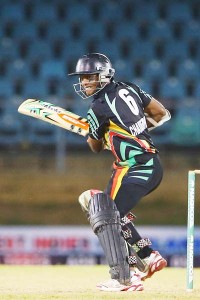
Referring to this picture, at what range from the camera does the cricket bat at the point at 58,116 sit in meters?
6.06

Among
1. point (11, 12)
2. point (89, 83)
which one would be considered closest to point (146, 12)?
point (11, 12)

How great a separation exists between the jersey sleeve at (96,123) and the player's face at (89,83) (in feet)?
0.68

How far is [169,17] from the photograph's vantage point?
44.4 ft

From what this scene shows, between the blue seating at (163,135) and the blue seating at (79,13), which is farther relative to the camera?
the blue seating at (79,13)

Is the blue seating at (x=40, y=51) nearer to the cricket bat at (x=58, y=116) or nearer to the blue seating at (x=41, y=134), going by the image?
the blue seating at (x=41, y=134)

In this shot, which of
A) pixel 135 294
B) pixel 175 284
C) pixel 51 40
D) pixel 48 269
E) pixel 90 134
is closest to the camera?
pixel 135 294

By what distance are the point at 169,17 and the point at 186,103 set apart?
285cm

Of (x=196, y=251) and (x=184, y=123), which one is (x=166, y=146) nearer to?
(x=184, y=123)

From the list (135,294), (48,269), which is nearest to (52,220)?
(48,269)

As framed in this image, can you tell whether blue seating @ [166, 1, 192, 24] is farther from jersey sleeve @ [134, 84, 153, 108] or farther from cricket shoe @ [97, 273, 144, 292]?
cricket shoe @ [97, 273, 144, 292]

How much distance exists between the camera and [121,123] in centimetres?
588

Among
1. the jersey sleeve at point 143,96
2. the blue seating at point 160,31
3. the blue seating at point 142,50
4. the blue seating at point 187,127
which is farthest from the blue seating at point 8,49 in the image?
the jersey sleeve at point 143,96

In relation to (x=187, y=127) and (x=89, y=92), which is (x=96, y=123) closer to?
(x=89, y=92)

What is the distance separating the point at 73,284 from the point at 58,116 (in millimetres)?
1123
